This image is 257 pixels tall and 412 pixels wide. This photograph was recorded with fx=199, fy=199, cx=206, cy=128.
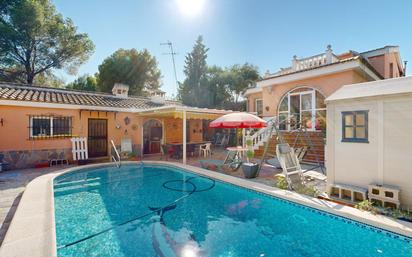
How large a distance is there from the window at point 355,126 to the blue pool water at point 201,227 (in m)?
2.58

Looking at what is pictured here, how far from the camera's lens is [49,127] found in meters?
12.6

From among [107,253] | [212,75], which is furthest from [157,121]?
[212,75]

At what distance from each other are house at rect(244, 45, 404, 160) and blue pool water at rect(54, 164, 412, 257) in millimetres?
6384

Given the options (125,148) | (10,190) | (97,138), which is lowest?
(10,190)

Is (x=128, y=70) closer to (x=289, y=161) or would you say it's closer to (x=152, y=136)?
(x=152, y=136)

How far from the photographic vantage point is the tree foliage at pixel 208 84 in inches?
1276

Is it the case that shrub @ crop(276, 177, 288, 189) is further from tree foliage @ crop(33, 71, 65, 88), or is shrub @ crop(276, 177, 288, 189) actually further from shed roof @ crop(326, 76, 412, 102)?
tree foliage @ crop(33, 71, 65, 88)

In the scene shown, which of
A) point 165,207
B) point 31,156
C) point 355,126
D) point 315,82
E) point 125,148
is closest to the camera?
point 355,126

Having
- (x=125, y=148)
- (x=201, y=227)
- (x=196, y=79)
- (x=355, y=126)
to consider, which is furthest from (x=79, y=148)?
(x=196, y=79)

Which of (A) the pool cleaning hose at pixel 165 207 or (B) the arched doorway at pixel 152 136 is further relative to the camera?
(B) the arched doorway at pixel 152 136

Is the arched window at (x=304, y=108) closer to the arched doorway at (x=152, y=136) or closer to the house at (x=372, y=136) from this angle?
the house at (x=372, y=136)

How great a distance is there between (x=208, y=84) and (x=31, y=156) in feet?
82.5

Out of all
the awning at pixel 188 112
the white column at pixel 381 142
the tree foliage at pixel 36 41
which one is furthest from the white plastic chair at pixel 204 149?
the tree foliage at pixel 36 41

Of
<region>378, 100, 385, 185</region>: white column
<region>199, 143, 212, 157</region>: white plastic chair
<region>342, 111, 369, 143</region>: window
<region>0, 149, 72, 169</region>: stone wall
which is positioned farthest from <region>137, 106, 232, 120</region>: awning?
<region>378, 100, 385, 185</region>: white column
